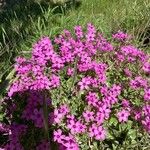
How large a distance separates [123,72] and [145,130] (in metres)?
0.80

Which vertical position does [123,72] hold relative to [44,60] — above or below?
below

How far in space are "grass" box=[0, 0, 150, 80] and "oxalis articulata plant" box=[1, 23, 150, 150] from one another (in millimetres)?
869

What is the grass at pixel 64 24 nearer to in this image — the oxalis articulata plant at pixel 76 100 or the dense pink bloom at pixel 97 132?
the oxalis articulata plant at pixel 76 100

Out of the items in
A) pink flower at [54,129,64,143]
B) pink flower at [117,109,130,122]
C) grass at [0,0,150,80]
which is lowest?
grass at [0,0,150,80]

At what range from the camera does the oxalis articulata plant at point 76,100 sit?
3.21 m

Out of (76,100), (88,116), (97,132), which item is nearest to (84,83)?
(76,100)

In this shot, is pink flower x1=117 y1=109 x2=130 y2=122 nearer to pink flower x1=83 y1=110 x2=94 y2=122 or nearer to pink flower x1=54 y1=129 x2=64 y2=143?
pink flower x1=83 y1=110 x2=94 y2=122

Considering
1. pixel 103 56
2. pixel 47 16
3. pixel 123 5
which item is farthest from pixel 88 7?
pixel 103 56

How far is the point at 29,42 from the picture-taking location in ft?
16.8

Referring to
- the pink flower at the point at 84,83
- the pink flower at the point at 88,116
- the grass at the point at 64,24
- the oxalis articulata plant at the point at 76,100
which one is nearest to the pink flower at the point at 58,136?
the oxalis articulata plant at the point at 76,100

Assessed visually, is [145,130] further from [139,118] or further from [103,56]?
[103,56]

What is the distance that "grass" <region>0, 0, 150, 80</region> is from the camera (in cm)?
505

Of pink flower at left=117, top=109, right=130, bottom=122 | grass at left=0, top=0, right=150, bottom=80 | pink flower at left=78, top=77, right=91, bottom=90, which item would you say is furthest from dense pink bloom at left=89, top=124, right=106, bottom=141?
grass at left=0, top=0, right=150, bottom=80

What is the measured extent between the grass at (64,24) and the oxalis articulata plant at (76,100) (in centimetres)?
87
